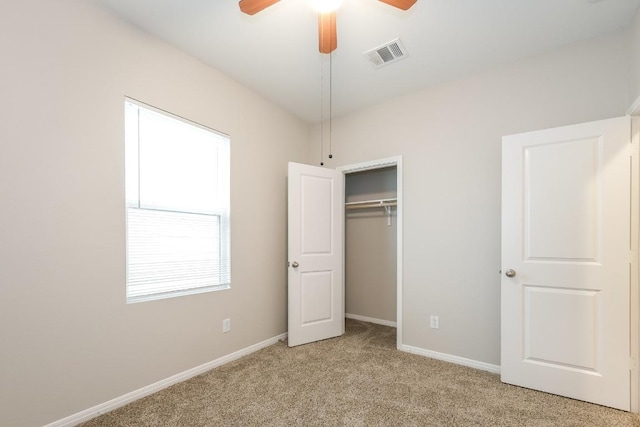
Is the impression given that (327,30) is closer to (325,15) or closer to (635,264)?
(325,15)

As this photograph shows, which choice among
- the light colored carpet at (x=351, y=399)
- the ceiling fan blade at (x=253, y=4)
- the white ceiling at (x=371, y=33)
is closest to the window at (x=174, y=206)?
the white ceiling at (x=371, y=33)

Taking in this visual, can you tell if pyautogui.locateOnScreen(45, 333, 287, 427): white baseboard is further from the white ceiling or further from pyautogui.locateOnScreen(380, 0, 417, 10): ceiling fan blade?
pyautogui.locateOnScreen(380, 0, 417, 10): ceiling fan blade

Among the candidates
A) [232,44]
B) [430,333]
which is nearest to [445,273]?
[430,333]

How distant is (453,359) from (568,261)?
133cm

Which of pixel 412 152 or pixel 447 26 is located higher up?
pixel 447 26

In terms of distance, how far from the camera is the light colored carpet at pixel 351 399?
6.55ft

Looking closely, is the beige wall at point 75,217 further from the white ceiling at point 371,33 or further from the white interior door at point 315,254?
the white interior door at point 315,254

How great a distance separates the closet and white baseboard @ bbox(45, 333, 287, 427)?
1.71 m

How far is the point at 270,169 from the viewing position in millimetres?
3494

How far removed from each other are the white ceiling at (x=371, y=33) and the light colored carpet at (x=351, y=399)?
2.71 meters

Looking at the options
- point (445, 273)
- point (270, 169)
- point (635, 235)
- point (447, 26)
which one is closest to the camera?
point (635, 235)

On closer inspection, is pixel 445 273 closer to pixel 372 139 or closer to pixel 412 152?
pixel 412 152

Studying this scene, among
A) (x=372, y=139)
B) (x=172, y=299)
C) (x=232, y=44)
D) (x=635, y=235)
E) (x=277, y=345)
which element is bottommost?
(x=277, y=345)

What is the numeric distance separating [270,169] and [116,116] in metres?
1.59
